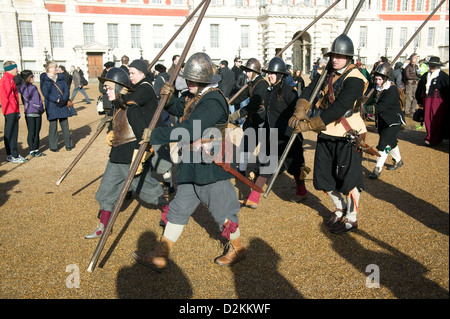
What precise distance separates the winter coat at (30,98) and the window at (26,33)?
28.3m

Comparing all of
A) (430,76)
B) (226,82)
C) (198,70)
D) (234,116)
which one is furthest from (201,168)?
(430,76)

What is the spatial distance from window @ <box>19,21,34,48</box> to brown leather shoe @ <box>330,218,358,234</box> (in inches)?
1393

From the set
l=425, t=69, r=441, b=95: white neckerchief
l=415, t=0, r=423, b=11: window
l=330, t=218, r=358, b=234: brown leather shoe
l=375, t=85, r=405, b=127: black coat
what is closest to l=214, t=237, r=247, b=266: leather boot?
l=330, t=218, r=358, b=234: brown leather shoe

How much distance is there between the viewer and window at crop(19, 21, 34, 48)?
32.5m

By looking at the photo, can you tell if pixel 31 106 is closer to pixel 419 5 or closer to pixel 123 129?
pixel 123 129

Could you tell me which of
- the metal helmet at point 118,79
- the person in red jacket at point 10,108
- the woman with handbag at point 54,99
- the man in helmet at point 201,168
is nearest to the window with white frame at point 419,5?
the woman with handbag at point 54,99

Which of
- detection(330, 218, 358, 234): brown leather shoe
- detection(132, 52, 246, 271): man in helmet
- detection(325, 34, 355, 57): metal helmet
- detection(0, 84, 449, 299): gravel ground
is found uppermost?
detection(325, 34, 355, 57): metal helmet

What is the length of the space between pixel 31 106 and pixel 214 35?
30.9 metres

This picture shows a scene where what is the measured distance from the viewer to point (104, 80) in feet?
14.7

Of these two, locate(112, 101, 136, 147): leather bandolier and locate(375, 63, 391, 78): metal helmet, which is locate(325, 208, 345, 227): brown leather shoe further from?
locate(375, 63, 391, 78): metal helmet

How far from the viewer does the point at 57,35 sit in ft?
111

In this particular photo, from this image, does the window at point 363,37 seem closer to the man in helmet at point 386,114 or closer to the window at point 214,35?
the window at point 214,35
